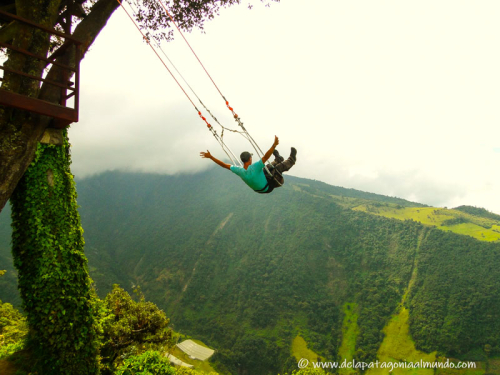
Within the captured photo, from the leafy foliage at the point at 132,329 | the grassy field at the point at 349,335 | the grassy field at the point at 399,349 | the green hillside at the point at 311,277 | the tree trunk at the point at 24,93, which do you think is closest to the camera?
the tree trunk at the point at 24,93

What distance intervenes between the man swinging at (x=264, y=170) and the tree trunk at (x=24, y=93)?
3.19m

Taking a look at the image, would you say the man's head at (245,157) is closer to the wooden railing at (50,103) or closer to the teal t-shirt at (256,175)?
the teal t-shirt at (256,175)

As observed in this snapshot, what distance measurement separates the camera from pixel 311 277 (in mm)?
116812

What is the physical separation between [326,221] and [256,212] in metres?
43.6

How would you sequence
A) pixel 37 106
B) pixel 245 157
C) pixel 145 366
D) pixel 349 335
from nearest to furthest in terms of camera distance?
pixel 37 106
pixel 245 157
pixel 145 366
pixel 349 335

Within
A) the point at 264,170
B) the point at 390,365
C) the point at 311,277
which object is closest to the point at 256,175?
the point at 264,170

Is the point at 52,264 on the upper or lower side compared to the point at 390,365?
upper

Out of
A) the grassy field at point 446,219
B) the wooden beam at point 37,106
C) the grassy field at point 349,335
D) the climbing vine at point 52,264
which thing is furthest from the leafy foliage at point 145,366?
the grassy field at point 446,219

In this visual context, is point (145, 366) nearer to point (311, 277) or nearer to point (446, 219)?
point (311, 277)

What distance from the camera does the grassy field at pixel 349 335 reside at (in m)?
82.8

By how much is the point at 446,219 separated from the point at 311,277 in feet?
212

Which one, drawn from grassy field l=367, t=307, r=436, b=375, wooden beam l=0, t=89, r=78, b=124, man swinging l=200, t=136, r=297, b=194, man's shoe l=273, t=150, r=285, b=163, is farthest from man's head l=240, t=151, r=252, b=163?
grassy field l=367, t=307, r=436, b=375

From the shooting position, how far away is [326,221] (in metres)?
139

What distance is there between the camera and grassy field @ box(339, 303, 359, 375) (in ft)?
272
